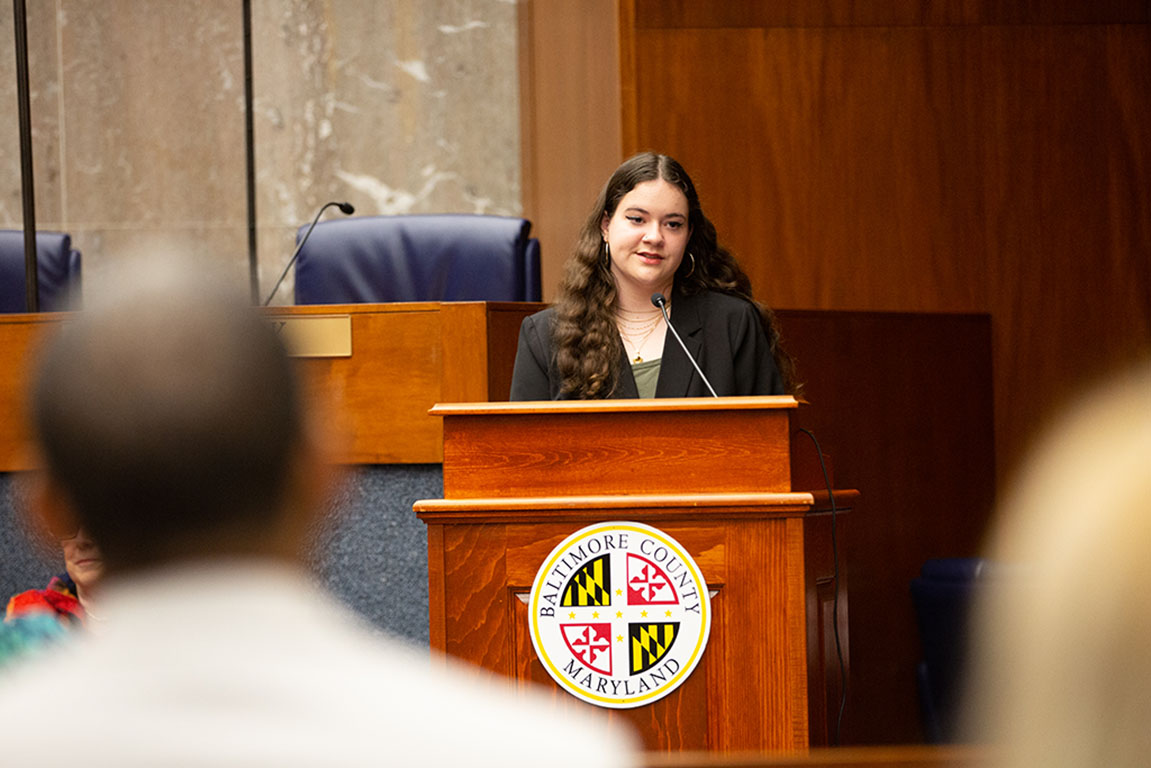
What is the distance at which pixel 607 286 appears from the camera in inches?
111

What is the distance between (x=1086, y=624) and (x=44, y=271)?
3.95m

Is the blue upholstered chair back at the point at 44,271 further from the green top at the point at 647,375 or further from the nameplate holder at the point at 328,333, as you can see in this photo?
the green top at the point at 647,375

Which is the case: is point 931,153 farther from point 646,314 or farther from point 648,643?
point 648,643

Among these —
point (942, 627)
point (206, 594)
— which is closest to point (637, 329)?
point (942, 627)

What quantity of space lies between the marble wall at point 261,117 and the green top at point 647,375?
3.01m

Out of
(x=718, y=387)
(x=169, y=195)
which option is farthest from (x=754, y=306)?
(x=169, y=195)

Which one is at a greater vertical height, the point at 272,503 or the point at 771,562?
the point at 272,503

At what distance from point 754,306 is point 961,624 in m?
1.35

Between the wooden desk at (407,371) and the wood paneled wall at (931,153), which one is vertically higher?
the wood paneled wall at (931,153)

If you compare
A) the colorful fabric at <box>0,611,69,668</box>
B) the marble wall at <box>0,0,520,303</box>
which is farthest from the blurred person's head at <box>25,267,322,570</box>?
the marble wall at <box>0,0,520,303</box>

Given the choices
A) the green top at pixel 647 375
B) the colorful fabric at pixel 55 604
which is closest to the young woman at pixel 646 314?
the green top at pixel 647 375

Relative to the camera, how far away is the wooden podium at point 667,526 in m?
2.05

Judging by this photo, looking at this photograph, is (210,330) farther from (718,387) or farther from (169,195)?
(169,195)

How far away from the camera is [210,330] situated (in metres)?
0.50
